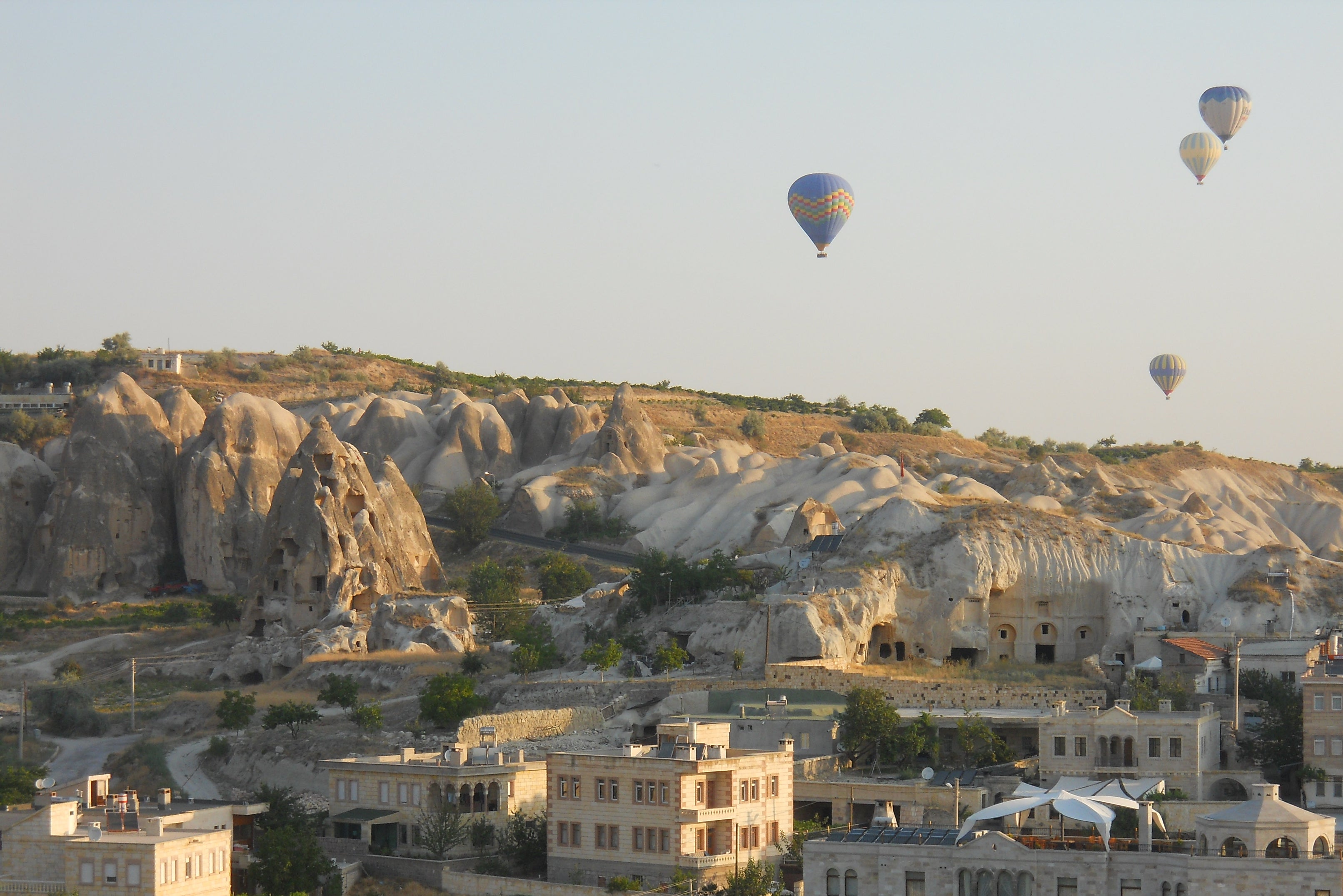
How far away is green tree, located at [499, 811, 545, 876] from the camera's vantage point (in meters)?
52.2

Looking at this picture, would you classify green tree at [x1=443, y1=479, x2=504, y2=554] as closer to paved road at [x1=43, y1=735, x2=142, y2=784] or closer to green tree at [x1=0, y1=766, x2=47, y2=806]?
paved road at [x1=43, y1=735, x2=142, y2=784]

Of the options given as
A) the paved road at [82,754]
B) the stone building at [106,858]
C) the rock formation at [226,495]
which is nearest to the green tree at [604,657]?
the paved road at [82,754]

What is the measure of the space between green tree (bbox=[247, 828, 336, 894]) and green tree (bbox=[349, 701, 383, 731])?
1342 centimetres

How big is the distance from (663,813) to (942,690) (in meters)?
14.7

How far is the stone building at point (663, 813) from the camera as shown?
163 feet

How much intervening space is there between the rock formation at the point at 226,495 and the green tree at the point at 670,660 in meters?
30.0

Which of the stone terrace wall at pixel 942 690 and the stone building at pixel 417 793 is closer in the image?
the stone building at pixel 417 793

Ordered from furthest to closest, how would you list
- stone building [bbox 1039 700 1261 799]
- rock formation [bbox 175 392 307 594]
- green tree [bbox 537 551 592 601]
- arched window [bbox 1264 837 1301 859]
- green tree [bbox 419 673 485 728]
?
1. rock formation [bbox 175 392 307 594]
2. green tree [bbox 537 551 592 601]
3. green tree [bbox 419 673 485 728]
4. stone building [bbox 1039 700 1261 799]
5. arched window [bbox 1264 837 1301 859]

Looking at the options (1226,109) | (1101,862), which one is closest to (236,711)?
(1101,862)

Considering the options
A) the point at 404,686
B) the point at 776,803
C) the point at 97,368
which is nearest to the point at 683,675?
the point at 404,686

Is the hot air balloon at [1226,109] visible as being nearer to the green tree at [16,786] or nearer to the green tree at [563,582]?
the green tree at [563,582]

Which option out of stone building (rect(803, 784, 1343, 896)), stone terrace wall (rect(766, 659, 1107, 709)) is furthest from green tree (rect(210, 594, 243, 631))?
A: stone building (rect(803, 784, 1343, 896))

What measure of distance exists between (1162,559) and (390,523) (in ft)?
101

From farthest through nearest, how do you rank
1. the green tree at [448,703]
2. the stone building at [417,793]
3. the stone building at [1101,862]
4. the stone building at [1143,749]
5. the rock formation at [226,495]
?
the rock formation at [226,495], the green tree at [448,703], the stone building at [1143,749], the stone building at [417,793], the stone building at [1101,862]
